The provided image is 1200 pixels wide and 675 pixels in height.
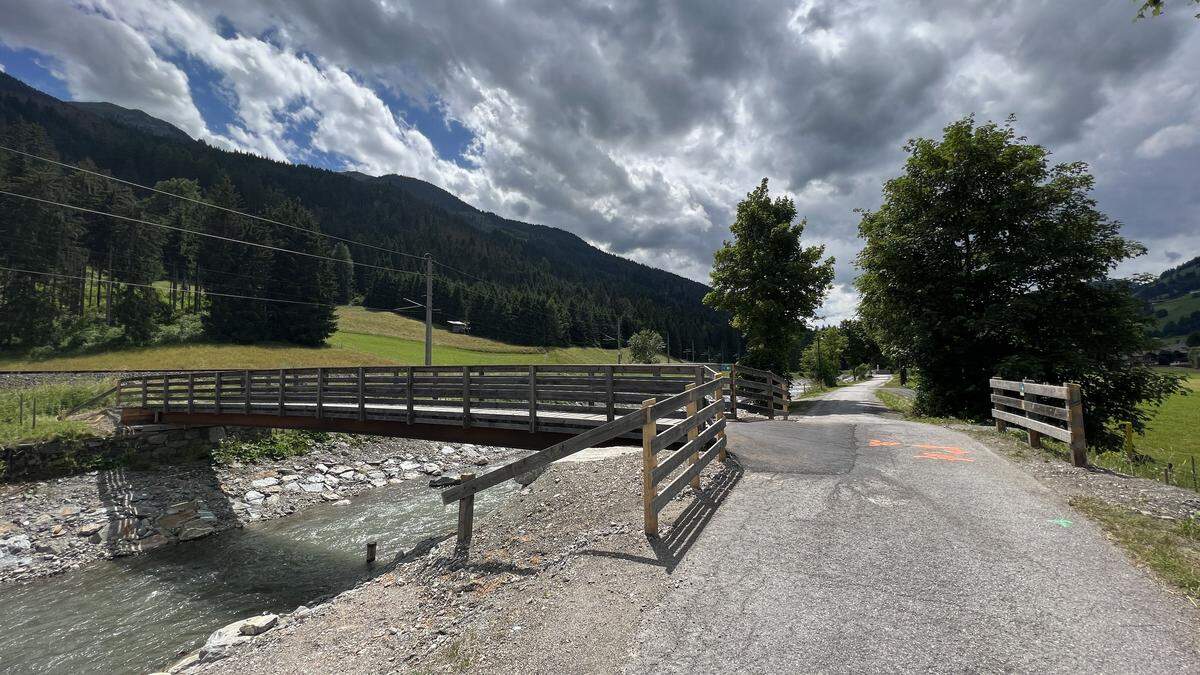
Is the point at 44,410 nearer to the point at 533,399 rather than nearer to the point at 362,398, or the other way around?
the point at 362,398

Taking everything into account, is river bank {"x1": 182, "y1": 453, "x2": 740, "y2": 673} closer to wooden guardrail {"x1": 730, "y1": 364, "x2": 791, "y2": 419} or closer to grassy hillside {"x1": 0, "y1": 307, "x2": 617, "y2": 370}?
wooden guardrail {"x1": 730, "y1": 364, "x2": 791, "y2": 419}

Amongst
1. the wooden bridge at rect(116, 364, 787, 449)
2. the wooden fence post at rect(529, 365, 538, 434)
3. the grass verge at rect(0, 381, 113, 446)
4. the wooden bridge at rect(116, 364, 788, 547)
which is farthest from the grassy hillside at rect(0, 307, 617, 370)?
the wooden fence post at rect(529, 365, 538, 434)

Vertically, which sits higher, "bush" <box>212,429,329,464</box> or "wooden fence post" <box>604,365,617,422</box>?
"wooden fence post" <box>604,365,617,422</box>

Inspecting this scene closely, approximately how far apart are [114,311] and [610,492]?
210 feet

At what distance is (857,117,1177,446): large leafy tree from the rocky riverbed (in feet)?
64.3

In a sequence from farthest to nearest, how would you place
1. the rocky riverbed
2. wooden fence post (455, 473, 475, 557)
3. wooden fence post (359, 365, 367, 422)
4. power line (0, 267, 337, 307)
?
power line (0, 267, 337, 307) < wooden fence post (359, 365, 367, 422) < the rocky riverbed < wooden fence post (455, 473, 475, 557)

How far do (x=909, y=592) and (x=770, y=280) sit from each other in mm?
23176

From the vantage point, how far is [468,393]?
37.3 feet

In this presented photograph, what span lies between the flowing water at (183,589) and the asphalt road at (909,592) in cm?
870

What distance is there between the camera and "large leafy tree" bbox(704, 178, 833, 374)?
25.7m

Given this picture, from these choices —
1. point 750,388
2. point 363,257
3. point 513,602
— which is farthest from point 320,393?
point 363,257

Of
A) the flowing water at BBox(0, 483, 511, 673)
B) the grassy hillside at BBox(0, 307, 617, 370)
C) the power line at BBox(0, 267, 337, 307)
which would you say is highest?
the power line at BBox(0, 267, 337, 307)

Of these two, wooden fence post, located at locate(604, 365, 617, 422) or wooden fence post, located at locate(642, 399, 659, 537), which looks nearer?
wooden fence post, located at locate(642, 399, 659, 537)

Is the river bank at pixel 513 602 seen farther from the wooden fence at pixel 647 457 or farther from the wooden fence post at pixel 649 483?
the wooden fence at pixel 647 457
